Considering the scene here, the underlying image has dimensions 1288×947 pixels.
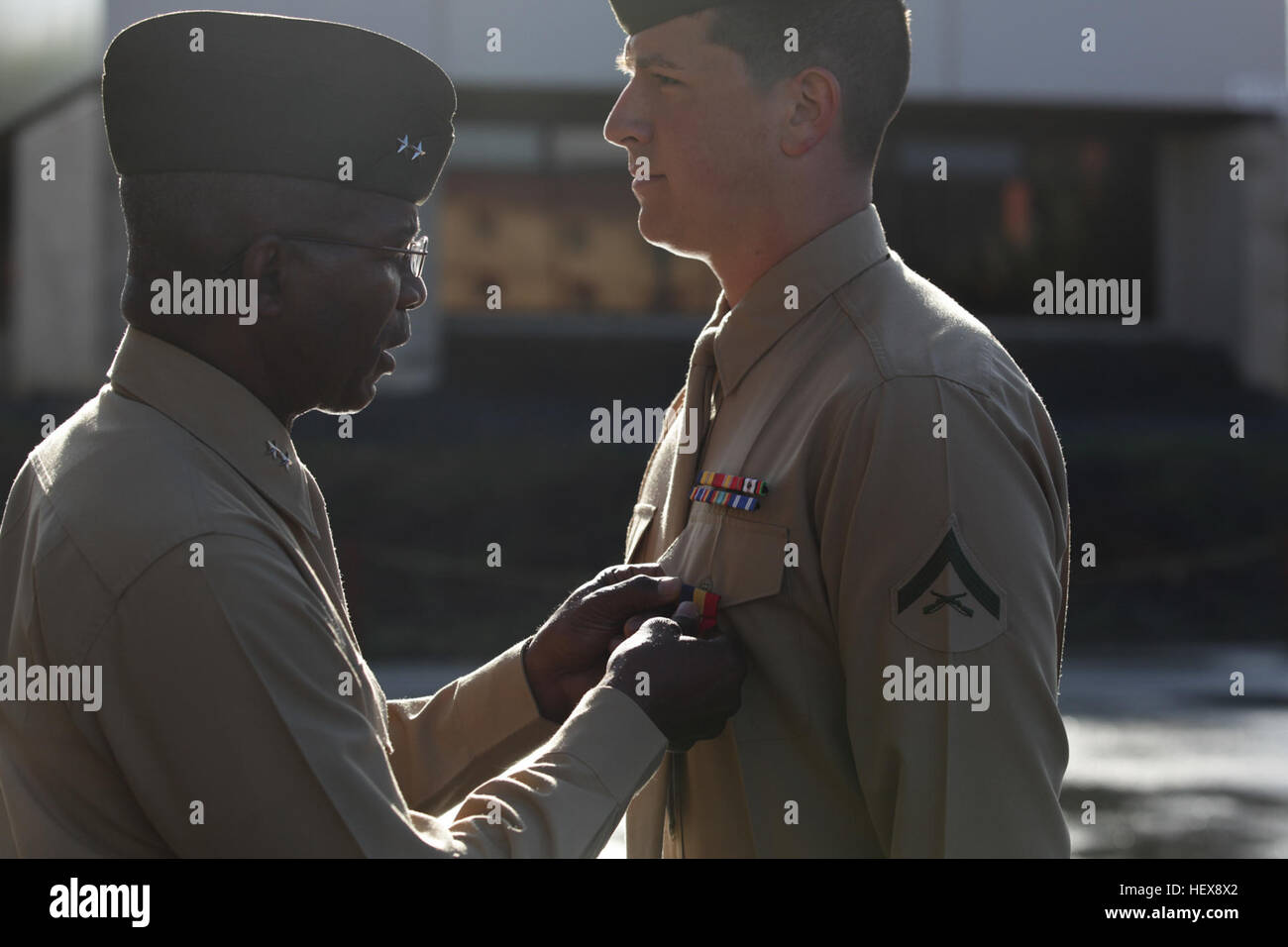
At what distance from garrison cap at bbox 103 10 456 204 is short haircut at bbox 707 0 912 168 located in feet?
2.12

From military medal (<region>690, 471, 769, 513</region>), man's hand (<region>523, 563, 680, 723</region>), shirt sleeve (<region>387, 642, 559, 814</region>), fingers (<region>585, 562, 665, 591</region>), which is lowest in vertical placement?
shirt sleeve (<region>387, 642, 559, 814</region>)

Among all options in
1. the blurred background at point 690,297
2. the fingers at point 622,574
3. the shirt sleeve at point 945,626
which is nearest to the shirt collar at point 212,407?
the fingers at point 622,574

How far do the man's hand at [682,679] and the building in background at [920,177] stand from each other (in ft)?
51.0

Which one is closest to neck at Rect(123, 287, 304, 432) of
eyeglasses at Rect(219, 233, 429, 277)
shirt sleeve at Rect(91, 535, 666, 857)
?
eyeglasses at Rect(219, 233, 429, 277)

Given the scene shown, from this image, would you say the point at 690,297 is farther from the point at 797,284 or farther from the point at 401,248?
the point at 401,248

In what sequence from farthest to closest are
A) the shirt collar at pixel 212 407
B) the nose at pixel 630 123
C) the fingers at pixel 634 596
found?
the nose at pixel 630 123, the fingers at pixel 634 596, the shirt collar at pixel 212 407

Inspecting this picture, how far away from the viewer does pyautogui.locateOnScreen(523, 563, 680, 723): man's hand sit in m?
2.66

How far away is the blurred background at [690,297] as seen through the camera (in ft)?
43.7

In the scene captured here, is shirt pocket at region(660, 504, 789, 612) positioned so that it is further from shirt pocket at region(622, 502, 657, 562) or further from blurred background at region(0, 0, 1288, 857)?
blurred background at region(0, 0, 1288, 857)

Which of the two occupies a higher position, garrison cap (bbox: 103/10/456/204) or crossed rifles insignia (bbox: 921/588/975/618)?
garrison cap (bbox: 103/10/456/204)

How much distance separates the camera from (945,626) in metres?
2.27

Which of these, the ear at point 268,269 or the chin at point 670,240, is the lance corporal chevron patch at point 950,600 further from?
the ear at point 268,269
